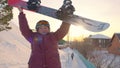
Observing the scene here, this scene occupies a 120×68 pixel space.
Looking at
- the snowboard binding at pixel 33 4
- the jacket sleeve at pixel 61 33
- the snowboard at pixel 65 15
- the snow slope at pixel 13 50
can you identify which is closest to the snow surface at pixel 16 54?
the snow slope at pixel 13 50

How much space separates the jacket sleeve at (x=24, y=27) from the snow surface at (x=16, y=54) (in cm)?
632

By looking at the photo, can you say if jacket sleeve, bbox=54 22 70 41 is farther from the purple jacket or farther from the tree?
the tree

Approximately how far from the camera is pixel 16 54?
1881 centimetres

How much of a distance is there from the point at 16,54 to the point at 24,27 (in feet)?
44.6

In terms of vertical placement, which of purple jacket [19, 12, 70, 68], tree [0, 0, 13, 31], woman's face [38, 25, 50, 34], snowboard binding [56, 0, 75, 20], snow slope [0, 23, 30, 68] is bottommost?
snow slope [0, 23, 30, 68]

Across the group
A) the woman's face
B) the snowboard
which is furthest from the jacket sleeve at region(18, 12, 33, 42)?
the snowboard

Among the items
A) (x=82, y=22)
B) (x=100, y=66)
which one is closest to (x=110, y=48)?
(x=100, y=66)

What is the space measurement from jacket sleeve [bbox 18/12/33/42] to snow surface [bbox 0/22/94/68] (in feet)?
20.7

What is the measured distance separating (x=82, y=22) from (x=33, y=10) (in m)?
0.87

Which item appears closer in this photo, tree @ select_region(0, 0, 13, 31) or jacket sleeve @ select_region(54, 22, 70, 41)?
jacket sleeve @ select_region(54, 22, 70, 41)

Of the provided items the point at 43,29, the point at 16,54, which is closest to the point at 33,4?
the point at 43,29

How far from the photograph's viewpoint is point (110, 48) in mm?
57219

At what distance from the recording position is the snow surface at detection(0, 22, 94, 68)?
44.6 ft

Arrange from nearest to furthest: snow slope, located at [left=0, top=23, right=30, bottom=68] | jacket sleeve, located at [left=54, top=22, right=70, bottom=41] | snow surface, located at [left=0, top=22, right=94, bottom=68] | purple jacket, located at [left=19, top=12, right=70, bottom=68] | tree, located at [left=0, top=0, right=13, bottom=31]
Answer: purple jacket, located at [left=19, top=12, right=70, bottom=68]
jacket sleeve, located at [left=54, top=22, right=70, bottom=41]
snow surface, located at [left=0, top=22, right=94, bottom=68]
tree, located at [left=0, top=0, right=13, bottom=31]
snow slope, located at [left=0, top=23, right=30, bottom=68]
